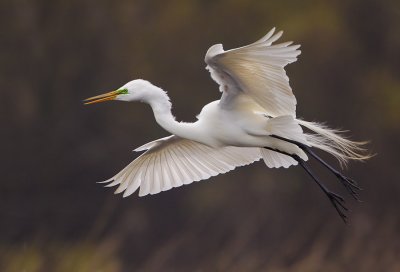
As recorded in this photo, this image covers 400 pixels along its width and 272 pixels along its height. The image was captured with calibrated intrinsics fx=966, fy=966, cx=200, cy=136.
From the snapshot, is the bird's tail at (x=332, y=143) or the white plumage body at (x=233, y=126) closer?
the white plumage body at (x=233, y=126)

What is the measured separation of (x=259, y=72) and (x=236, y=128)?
33 cm

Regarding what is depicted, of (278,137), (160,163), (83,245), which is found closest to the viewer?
(278,137)

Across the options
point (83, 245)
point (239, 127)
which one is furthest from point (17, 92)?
point (239, 127)

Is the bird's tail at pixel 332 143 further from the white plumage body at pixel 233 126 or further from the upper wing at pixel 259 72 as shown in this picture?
the upper wing at pixel 259 72

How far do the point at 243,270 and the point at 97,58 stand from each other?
1.70 meters

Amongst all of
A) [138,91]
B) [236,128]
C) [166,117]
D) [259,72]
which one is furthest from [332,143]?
[138,91]

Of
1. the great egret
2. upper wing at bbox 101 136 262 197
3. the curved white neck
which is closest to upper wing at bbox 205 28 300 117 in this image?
the great egret

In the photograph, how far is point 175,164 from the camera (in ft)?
14.1

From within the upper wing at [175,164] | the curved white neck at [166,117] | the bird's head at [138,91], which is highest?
the bird's head at [138,91]

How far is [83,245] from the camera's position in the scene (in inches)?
243

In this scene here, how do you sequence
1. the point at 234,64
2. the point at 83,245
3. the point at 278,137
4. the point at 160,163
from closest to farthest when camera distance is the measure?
the point at 234,64
the point at 278,137
the point at 160,163
the point at 83,245

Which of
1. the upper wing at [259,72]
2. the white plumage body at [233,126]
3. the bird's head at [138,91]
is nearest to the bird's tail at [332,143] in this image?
the white plumage body at [233,126]

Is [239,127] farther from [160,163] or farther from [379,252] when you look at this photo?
[379,252]

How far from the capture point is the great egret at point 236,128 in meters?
3.52
